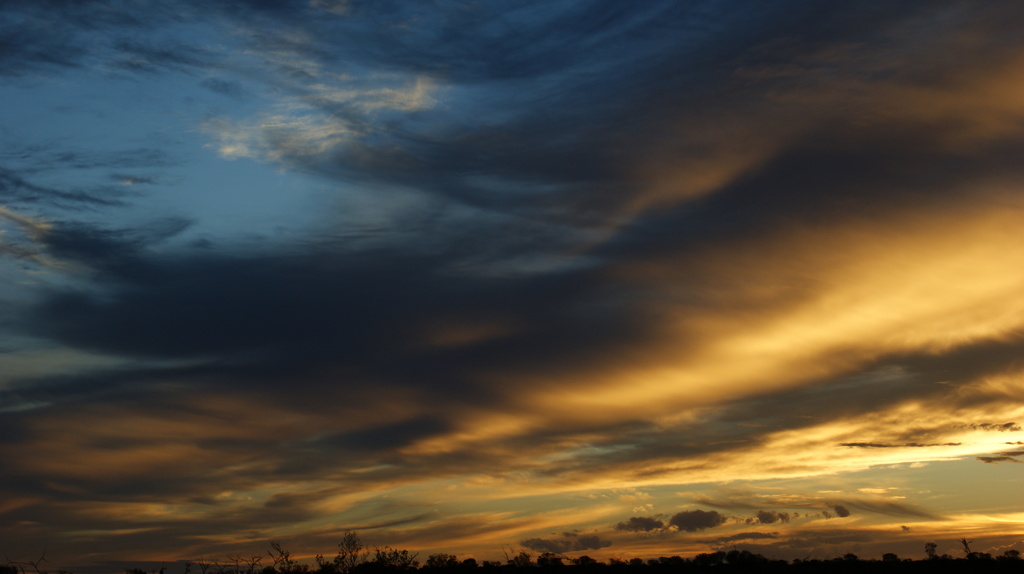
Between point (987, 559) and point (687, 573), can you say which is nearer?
point (687, 573)

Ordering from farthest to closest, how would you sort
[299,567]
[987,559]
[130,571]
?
[987,559] < [299,567] < [130,571]

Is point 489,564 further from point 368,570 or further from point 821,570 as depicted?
point 821,570

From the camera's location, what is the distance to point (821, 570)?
54031 millimetres

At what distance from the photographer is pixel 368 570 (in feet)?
175

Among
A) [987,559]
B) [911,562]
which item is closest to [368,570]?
[911,562]

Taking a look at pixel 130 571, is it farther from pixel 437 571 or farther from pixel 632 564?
pixel 632 564

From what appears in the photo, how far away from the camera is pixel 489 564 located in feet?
191

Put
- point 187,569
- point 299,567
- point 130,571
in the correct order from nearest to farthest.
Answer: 1. point 187,569
2. point 130,571
3. point 299,567

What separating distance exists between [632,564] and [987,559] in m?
25.8

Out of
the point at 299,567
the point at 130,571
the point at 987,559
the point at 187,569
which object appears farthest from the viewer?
the point at 987,559

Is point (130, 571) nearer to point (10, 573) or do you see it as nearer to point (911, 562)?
point (10, 573)

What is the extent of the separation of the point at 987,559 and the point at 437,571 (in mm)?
39949

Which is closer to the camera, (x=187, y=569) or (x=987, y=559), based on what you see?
(x=187, y=569)

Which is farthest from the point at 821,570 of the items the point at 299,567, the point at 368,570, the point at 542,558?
the point at 299,567
